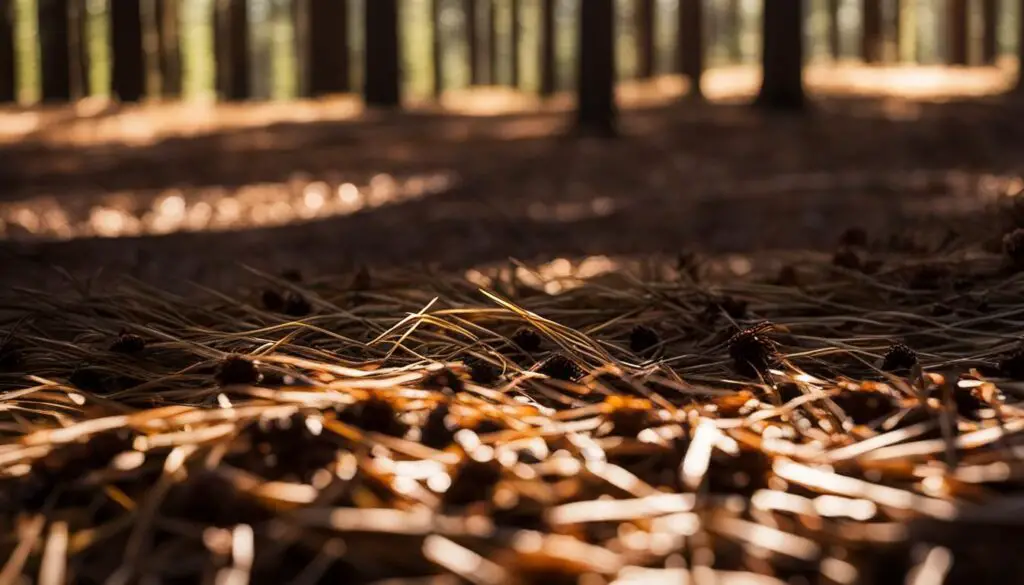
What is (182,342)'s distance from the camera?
1.87m

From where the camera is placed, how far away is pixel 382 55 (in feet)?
42.0

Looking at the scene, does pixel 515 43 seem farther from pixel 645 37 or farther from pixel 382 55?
pixel 382 55

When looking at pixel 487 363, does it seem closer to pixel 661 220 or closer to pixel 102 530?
pixel 102 530

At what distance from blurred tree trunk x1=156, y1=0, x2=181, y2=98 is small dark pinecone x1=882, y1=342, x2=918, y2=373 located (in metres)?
20.2

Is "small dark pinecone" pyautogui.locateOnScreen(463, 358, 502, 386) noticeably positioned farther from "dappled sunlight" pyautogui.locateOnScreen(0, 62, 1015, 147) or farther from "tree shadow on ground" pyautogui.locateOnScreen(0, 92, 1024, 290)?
"dappled sunlight" pyautogui.locateOnScreen(0, 62, 1015, 147)

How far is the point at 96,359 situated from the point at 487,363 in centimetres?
63

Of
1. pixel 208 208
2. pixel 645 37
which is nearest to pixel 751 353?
pixel 208 208

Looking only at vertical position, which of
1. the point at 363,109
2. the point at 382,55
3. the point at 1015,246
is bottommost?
the point at 1015,246

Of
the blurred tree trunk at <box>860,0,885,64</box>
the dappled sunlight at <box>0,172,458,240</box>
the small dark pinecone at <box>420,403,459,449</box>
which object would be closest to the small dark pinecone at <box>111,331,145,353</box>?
the small dark pinecone at <box>420,403,459,449</box>

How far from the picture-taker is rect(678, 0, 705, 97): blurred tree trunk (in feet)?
47.0

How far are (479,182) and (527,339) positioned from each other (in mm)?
5780

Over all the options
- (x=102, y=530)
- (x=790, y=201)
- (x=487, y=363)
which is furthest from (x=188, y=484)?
(x=790, y=201)

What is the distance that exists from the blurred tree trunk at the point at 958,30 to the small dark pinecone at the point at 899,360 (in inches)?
758

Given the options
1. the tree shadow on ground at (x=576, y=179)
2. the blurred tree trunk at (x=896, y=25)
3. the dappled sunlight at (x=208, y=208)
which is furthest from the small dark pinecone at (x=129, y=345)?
the blurred tree trunk at (x=896, y=25)
